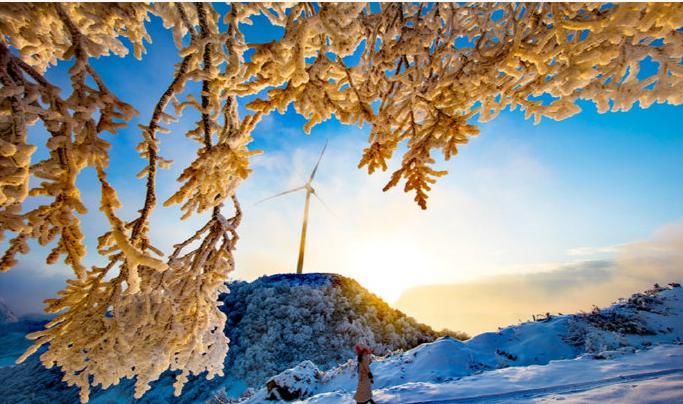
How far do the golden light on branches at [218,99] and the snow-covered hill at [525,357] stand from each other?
7.13 m

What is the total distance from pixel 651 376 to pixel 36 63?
A: 38.1 feet

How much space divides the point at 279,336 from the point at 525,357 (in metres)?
14.2

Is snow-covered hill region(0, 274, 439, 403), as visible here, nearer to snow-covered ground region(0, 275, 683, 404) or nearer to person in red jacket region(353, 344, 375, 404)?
snow-covered ground region(0, 275, 683, 404)

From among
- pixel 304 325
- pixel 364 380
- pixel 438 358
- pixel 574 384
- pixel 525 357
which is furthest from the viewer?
pixel 304 325

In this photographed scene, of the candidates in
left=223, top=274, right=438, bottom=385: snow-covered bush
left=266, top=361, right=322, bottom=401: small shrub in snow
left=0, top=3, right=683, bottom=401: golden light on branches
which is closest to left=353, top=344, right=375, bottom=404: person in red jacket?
left=266, top=361, right=322, bottom=401: small shrub in snow

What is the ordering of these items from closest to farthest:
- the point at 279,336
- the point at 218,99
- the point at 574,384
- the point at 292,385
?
the point at 218,99 < the point at 574,384 < the point at 292,385 < the point at 279,336

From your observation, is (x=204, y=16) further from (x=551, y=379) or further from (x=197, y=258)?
(x=551, y=379)

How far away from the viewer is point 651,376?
286 inches

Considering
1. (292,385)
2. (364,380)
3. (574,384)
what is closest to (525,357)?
(574,384)

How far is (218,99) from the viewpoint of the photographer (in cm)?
243

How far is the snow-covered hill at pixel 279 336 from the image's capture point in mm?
18922

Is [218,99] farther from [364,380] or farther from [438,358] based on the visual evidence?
[438,358]

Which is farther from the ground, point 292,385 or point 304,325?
point 304,325

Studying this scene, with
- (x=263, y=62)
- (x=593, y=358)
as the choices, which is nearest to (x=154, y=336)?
(x=263, y=62)
